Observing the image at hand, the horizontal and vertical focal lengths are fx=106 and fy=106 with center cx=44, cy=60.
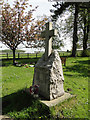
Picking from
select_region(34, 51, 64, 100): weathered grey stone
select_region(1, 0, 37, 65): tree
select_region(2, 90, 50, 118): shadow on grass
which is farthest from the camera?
select_region(1, 0, 37, 65): tree

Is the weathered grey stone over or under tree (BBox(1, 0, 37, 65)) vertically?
under

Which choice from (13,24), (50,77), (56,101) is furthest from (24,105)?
(13,24)

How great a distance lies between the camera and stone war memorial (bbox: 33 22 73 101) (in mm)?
3939

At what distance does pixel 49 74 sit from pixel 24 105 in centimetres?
151

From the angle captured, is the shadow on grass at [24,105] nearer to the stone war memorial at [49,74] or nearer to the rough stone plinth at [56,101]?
the rough stone plinth at [56,101]

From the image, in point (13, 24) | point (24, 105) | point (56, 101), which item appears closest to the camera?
point (56, 101)

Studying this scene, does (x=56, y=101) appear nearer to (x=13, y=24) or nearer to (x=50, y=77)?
(x=50, y=77)

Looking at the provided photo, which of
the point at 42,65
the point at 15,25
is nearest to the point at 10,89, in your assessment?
the point at 42,65

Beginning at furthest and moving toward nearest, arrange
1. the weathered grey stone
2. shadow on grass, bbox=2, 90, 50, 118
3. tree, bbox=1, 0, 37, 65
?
tree, bbox=1, 0, 37, 65
the weathered grey stone
shadow on grass, bbox=2, 90, 50, 118

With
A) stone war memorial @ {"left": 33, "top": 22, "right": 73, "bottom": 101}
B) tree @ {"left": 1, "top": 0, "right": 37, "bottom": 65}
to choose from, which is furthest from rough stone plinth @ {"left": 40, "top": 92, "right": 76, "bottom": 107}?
tree @ {"left": 1, "top": 0, "right": 37, "bottom": 65}

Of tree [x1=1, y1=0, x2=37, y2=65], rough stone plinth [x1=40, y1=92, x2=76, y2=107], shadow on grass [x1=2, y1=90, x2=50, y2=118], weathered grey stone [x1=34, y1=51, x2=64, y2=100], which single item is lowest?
shadow on grass [x1=2, y1=90, x2=50, y2=118]

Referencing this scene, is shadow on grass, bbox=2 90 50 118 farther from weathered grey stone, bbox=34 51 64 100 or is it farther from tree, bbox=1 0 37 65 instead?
tree, bbox=1 0 37 65

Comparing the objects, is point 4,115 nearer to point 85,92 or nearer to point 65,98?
point 65,98

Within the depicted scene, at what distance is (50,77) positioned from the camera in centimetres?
391
